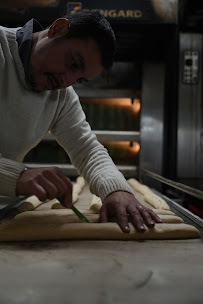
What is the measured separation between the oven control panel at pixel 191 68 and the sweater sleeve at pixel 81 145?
1.63m

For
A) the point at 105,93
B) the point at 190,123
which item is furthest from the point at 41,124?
the point at 190,123

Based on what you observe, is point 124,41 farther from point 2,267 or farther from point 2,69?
point 2,267

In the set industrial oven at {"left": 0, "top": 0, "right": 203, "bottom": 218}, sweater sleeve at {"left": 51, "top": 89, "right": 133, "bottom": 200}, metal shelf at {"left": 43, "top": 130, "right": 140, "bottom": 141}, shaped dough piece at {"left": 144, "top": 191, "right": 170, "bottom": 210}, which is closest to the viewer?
sweater sleeve at {"left": 51, "top": 89, "right": 133, "bottom": 200}

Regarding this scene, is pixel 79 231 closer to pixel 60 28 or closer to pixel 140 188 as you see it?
pixel 60 28

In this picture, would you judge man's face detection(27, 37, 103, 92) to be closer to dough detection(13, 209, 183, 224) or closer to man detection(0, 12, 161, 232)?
man detection(0, 12, 161, 232)

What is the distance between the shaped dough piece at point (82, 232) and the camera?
108cm

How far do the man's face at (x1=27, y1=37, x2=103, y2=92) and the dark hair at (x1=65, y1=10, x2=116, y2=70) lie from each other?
23 millimetres

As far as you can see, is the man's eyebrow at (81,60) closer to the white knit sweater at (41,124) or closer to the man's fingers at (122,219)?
the white knit sweater at (41,124)

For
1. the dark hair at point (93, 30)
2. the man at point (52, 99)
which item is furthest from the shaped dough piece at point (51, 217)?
the dark hair at point (93, 30)

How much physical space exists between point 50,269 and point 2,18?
203 centimetres

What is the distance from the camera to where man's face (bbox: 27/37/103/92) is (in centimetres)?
118

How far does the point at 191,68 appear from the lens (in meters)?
2.86

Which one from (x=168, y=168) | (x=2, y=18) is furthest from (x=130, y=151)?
(x=2, y=18)

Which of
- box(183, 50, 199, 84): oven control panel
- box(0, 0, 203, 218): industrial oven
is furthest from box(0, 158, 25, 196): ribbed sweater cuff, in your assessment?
box(183, 50, 199, 84): oven control panel
